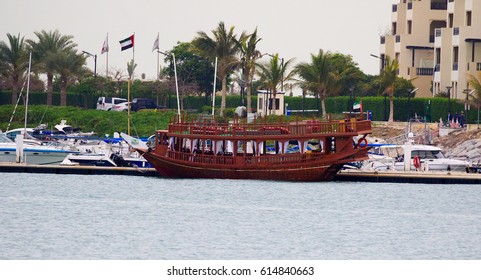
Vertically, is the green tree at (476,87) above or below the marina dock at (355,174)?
above

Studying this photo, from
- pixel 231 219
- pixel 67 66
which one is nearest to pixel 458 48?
pixel 67 66

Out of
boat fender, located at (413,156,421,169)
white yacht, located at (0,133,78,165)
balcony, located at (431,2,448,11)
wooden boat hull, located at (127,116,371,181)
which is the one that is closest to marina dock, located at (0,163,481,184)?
wooden boat hull, located at (127,116,371,181)

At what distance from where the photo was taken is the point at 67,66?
4909 inches

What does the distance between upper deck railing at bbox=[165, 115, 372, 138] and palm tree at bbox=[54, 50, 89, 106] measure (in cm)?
4727

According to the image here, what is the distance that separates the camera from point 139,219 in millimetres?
64375

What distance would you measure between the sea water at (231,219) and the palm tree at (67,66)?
40.4m

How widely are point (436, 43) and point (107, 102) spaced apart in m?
28.6

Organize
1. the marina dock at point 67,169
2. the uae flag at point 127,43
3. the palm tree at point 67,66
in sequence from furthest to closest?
the palm tree at point 67,66
the uae flag at point 127,43
the marina dock at point 67,169

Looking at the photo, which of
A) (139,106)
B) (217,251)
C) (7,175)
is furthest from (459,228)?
(139,106)

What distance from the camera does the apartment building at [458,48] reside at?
118 metres

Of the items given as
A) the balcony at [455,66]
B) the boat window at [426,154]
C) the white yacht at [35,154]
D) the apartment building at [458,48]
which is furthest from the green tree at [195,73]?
the boat window at [426,154]

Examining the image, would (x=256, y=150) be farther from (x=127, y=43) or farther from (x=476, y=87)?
(x=476, y=87)

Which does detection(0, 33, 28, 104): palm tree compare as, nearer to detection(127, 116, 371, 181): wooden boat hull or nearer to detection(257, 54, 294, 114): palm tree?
detection(257, 54, 294, 114): palm tree

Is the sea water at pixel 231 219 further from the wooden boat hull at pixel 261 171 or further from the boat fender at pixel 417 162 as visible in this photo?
the boat fender at pixel 417 162
